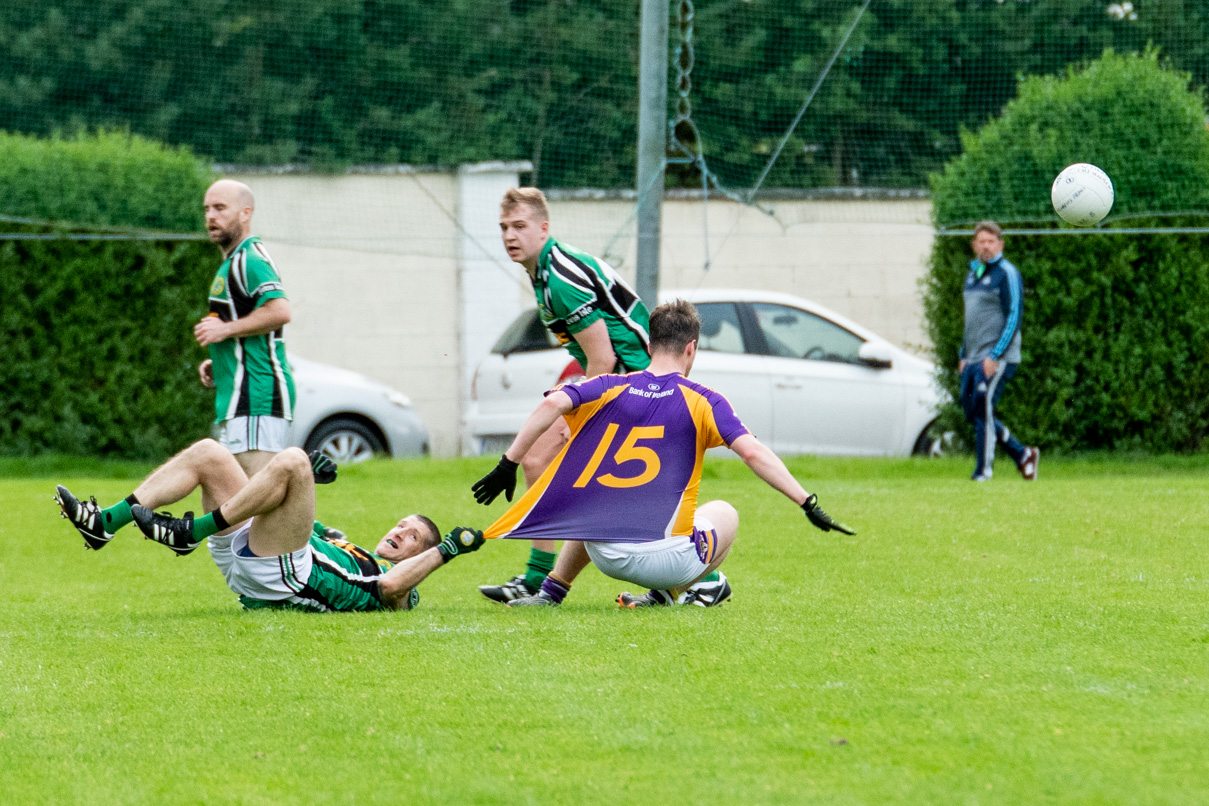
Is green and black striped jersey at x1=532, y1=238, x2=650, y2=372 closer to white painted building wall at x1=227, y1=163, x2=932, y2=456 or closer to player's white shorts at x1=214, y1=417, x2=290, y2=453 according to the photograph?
player's white shorts at x1=214, y1=417, x2=290, y2=453

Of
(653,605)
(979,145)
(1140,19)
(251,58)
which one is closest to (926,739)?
(653,605)

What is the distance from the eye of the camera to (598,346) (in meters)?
6.66

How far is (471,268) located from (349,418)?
5075 mm

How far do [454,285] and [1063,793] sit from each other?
1657 cm

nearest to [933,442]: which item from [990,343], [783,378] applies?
[783,378]

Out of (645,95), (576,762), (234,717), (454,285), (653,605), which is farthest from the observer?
(454,285)

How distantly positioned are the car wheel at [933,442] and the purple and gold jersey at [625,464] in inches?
347

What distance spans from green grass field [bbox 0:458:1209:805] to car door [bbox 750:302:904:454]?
5742 millimetres

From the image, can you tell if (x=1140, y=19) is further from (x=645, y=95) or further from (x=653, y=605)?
(x=653, y=605)

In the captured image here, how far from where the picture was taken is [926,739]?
12.7 feet

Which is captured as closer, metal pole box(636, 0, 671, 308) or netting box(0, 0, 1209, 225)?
metal pole box(636, 0, 671, 308)

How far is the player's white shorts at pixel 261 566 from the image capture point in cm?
613

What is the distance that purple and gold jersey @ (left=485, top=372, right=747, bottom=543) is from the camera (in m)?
5.95

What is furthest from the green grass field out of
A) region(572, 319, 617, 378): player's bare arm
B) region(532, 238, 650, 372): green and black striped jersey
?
region(532, 238, 650, 372): green and black striped jersey
